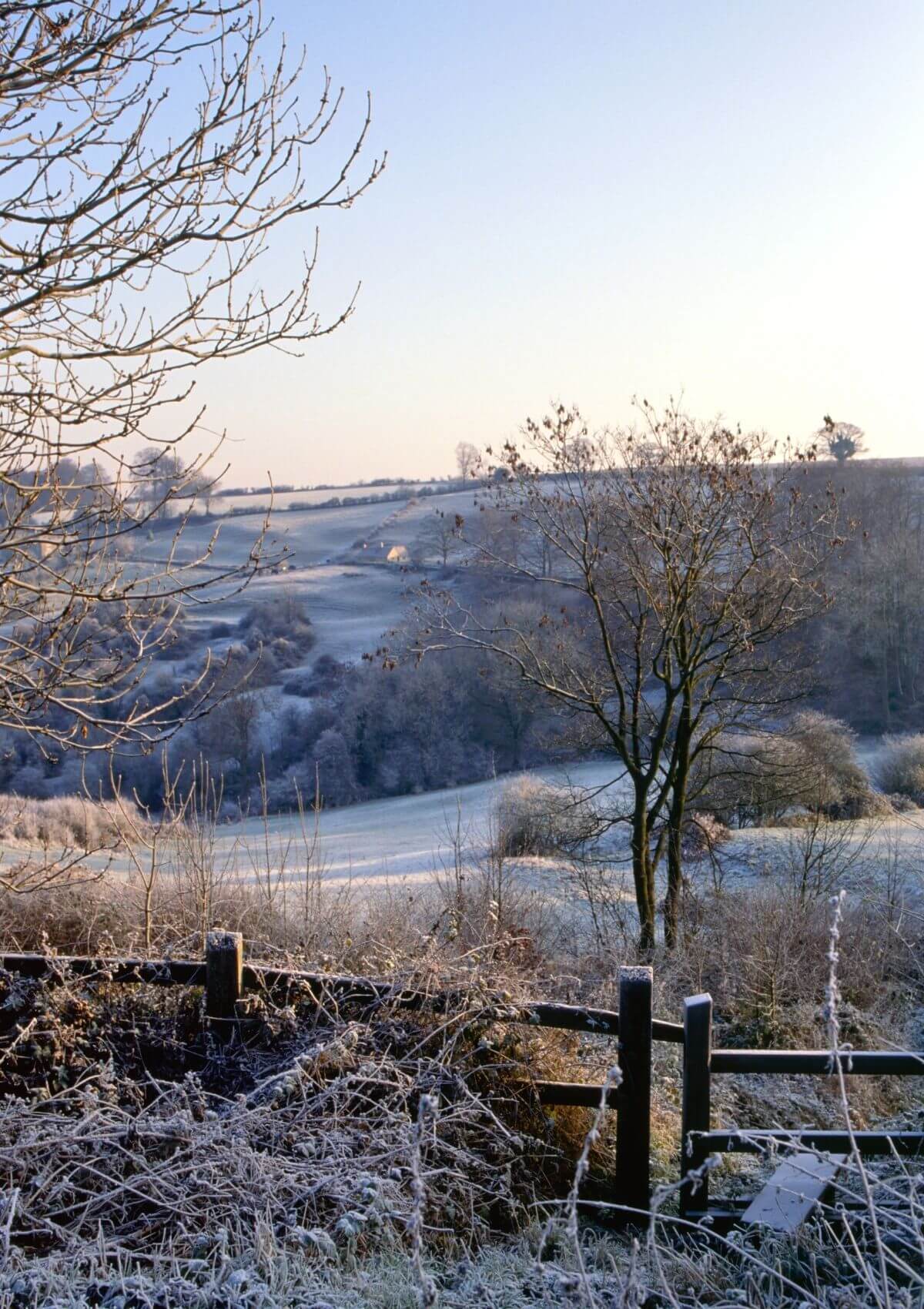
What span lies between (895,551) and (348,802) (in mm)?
19330

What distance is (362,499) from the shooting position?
7156 centimetres

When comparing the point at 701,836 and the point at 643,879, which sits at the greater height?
A: the point at 643,879

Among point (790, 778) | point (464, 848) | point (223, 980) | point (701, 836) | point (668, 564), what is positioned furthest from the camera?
point (464, 848)

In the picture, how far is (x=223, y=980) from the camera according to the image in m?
5.29

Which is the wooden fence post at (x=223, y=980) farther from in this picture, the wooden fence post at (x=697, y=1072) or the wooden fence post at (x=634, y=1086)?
the wooden fence post at (x=697, y=1072)

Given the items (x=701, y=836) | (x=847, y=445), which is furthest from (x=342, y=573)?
(x=701, y=836)

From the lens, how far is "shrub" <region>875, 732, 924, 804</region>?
976 inches

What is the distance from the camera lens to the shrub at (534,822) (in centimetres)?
1722

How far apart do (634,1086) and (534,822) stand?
14698 millimetres

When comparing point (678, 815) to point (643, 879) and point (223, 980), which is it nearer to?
point (643, 879)

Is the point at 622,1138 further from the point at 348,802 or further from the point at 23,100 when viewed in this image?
the point at 348,802

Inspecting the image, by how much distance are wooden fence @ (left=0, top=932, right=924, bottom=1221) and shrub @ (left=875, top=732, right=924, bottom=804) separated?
21116 millimetres

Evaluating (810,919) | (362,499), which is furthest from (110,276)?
(362,499)

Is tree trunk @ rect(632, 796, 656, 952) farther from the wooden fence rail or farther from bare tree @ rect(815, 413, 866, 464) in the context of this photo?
bare tree @ rect(815, 413, 866, 464)
